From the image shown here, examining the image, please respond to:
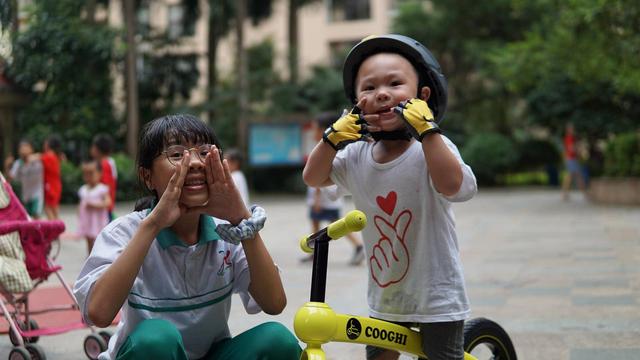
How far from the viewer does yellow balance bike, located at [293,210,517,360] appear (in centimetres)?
240

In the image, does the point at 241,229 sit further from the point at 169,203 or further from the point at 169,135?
the point at 169,135

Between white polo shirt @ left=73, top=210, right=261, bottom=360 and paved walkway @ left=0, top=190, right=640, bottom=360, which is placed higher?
white polo shirt @ left=73, top=210, right=261, bottom=360

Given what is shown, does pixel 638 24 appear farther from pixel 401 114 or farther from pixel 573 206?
pixel 401 114

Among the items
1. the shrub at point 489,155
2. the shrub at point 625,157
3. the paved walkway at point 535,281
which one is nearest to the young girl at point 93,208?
the paved walkway at point 535,281

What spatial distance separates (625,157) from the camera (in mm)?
16703

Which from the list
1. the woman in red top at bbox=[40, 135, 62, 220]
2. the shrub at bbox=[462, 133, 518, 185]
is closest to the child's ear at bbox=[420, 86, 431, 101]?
the woman in red top at bbox=[40, 135, 62, 220]

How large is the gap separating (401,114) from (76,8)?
668 inches

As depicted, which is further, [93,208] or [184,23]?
[184,23]

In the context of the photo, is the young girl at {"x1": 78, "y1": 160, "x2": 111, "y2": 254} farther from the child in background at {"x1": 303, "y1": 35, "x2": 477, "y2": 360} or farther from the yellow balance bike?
the yellow balance bike

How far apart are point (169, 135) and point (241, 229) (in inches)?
14.2

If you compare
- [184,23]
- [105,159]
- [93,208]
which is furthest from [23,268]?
[184,23]

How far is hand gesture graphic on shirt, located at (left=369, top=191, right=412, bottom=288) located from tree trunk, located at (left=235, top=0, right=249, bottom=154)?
22644 millimetres

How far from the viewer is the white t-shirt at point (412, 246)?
111 inches

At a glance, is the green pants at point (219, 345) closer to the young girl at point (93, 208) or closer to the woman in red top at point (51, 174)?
the young girl at point (93, 208)
